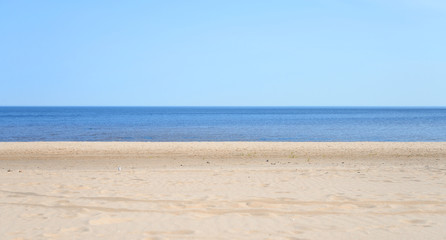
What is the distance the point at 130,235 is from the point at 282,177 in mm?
5916

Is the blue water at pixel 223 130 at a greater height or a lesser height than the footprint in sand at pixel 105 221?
lesser

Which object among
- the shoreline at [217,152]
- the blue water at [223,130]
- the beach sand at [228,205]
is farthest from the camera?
the blue water at [223,130]

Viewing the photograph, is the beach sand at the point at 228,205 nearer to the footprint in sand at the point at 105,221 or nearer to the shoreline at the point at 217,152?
the footprint in sand at the point at 105,221

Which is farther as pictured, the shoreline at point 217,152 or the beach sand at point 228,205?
the shoreline at point 217,152

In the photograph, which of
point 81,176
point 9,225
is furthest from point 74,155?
point 9,225

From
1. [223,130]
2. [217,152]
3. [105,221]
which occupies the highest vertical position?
[105,221]

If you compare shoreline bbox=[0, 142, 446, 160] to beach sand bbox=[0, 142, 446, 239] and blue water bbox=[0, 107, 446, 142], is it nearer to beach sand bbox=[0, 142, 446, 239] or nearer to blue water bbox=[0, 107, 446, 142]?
beach sand bbox=[0, 142, 446, 239]

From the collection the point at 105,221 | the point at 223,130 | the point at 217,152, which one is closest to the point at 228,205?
the point at 105,221

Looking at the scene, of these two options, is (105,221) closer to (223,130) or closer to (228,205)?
(228,205)

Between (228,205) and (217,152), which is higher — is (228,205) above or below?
above

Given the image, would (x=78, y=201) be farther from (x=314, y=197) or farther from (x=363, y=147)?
(x=363, y=147)

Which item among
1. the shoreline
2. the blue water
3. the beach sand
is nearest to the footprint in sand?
the beach sand

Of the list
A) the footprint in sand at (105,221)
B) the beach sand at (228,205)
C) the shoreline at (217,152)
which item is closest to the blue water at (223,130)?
Answer: the shoreline at (217,152)

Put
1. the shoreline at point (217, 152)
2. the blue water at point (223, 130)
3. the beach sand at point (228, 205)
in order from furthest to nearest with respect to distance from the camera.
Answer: the blue water at point (223, 130), the shoreline at point (217, 152), the beach sand at point (228, 205)
